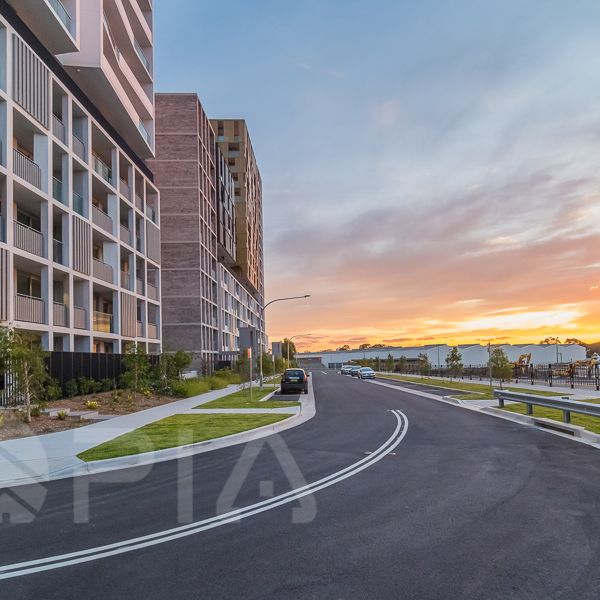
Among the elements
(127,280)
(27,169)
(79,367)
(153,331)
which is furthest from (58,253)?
(153,331)

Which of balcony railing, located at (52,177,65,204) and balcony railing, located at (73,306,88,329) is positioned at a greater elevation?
balcony railing, located at (52,177,65,204)

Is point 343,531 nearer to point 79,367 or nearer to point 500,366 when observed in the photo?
point 79,367

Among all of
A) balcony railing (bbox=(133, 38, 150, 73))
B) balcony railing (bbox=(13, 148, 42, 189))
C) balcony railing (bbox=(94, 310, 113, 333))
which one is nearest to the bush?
balcony railing (bbox=(94, 310, 113, 333))

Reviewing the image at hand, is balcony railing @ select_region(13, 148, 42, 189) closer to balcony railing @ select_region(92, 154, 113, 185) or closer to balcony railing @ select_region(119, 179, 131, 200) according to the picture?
balcony railing @ select_region(92, 154, 113, 185)

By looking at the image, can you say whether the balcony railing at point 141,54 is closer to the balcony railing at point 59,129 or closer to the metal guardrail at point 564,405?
the balcony railing at point 59,129

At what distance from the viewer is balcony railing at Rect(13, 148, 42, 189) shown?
69.4 ft

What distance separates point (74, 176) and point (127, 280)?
7.97 meters

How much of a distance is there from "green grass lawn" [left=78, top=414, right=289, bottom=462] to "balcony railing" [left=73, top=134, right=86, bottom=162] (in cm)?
1515

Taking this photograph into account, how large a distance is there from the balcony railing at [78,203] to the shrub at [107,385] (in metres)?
8.27

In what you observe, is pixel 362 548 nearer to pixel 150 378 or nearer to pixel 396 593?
pixel 396 593

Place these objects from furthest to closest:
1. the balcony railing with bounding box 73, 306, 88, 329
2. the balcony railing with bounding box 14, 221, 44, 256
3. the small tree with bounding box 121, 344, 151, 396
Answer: the small tree with bounding box 121, 344, 151, 396
the balcony railing with bounding box 73, 306, 88, 329
the balcony railing with bounding box 14, 221, 44, 256

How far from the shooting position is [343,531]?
19.9 ft

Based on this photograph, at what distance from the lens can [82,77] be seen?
2989 centimetres

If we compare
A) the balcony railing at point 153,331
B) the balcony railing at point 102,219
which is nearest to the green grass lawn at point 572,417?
the balcony railing at point 102,219
